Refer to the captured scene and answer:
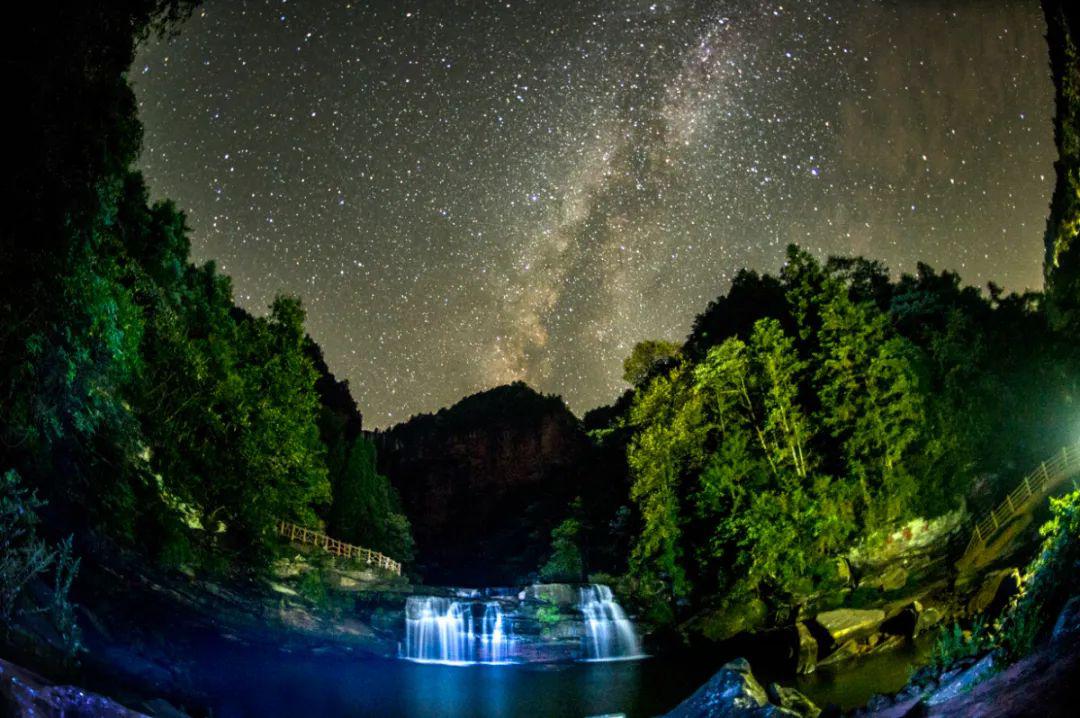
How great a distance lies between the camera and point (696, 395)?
30547mm

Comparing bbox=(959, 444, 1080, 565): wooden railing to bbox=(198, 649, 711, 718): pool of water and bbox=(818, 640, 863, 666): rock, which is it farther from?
bbox=(198, 649, 711, 718): pool of water

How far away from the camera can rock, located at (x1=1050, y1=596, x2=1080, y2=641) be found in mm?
6066

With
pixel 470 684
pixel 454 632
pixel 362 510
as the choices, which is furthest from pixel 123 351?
pixel 362 510

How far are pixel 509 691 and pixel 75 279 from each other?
66.3ft

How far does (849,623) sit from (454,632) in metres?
19.0

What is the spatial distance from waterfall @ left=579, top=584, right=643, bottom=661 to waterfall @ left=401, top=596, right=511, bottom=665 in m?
4.49

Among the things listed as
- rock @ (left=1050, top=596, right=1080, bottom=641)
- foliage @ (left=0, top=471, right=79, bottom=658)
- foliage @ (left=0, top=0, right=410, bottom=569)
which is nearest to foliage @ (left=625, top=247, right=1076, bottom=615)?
foliage @ (left=0, top=0, right=410, bottom=569)

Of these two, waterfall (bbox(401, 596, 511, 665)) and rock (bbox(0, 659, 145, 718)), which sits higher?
waterfall (bbox(401, 596, 511, 665))

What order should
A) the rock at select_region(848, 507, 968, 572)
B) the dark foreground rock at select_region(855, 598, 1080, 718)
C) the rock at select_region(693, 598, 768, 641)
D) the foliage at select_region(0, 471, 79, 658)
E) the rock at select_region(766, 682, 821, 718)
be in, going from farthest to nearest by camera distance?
the rock at select_region(693, 598, 768, 641) → the rock at select_region(848, 507, 968, 572) → the rock at select_region(766, 682, 821, 718) → the foliage at select_region(0, 471, 79, 658) → the dark foreground rock at select_region(855, 598, 1080, 718)

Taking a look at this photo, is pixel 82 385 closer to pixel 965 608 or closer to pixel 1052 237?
pixel 965 608

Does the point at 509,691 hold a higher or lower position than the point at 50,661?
lower

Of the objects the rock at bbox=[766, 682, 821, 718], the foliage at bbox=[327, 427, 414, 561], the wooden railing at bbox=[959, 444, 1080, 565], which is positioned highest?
the foliage at bbox=[327, 427, 414, 561]

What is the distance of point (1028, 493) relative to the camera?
22094 mm

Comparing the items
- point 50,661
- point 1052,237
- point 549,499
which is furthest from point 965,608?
point 549,499
